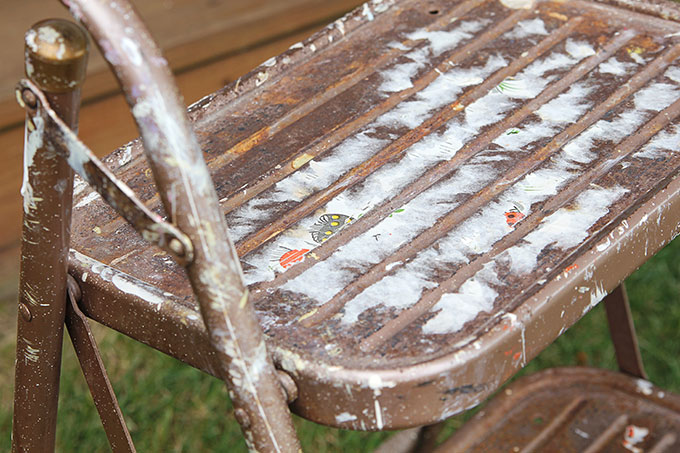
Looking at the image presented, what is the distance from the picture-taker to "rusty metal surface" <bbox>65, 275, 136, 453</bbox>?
0.80 m

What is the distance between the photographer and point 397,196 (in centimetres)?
85

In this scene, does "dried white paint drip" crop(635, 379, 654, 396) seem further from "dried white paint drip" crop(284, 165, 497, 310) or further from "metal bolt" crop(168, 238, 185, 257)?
"metal bolt" crop(168, 238, 185, 257)

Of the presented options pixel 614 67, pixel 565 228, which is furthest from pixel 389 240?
pixel 614 67

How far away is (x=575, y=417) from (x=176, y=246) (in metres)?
1.04

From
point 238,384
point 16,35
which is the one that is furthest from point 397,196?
point 16,35

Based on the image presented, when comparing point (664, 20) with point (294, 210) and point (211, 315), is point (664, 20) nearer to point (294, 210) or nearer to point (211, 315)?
point (294, 210)

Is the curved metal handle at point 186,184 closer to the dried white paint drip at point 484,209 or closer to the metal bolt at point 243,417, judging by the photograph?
the metal bolt at point 243,417

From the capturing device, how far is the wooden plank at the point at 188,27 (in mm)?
2008

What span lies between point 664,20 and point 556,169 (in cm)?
37

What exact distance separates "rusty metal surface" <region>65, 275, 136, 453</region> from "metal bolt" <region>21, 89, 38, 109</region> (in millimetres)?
216

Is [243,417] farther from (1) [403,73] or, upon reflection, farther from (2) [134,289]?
(1) [403,73]

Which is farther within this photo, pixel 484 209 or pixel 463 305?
pixel 484 209

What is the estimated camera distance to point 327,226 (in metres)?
0.82

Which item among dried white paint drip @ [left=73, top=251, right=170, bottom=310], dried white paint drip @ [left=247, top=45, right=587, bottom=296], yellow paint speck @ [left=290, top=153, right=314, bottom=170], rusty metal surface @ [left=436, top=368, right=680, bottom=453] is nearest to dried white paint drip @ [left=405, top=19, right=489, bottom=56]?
dried white paint drip @ [left=247, top=45, right=587, bottom=296]
